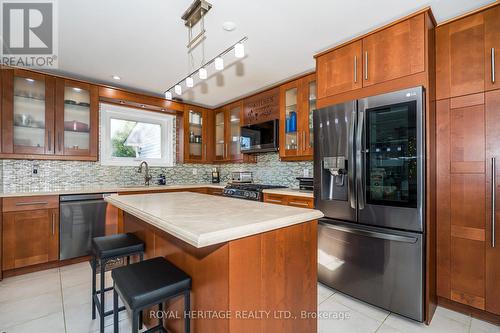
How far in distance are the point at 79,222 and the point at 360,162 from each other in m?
3.34

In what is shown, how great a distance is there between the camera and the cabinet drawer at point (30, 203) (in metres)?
2.64

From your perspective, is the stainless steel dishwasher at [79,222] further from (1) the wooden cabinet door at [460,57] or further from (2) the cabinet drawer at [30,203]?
(1) the wooden cabinet door at [460,57]

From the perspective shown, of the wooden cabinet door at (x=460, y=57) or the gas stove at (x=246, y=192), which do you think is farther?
the gas stove at (x=246, y=192)

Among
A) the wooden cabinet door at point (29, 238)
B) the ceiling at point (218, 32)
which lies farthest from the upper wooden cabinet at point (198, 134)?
the wooden cabinet door at point (29, 238)

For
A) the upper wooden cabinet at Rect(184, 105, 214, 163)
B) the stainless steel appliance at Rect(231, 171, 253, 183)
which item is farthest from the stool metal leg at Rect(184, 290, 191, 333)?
the upper wooden cabinet at Rect(184, 105, 214, 163)

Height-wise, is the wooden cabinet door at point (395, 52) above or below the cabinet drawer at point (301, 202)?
above

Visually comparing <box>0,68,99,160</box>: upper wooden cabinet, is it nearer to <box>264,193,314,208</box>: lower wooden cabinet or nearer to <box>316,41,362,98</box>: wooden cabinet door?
<box>264,193,314,208</box>: lower wooden cabinet

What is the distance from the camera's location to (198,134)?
4.71 meters

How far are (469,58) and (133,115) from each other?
4338mm

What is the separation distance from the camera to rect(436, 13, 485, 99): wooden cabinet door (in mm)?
1892

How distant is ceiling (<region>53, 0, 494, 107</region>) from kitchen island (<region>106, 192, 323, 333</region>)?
1.61 meters

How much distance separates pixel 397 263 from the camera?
1.89 m

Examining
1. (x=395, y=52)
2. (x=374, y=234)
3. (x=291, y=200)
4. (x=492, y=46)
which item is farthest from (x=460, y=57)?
(x=291, y=200)

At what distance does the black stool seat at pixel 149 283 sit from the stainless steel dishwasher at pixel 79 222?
2161 mm
